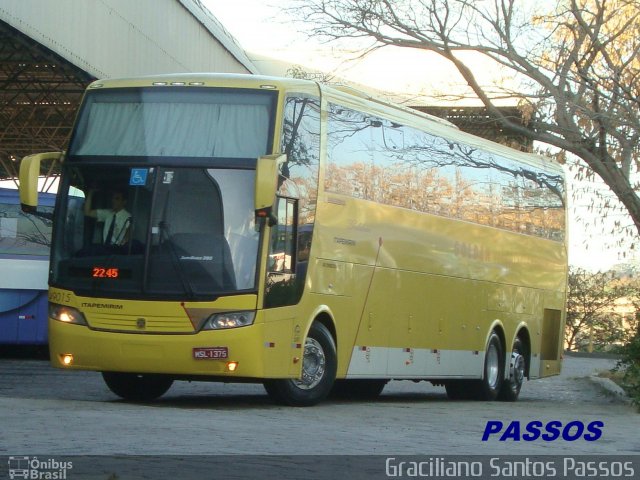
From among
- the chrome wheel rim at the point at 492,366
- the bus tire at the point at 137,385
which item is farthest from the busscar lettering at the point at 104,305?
the chrome wheel rim at the point at 492,366

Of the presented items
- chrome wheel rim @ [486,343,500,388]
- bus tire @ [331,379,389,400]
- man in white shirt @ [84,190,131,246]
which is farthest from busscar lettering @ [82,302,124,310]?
chrome wheel rim @ [486,343,500,388]

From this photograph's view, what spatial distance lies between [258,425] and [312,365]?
12.0ft

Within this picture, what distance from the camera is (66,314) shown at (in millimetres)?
15273

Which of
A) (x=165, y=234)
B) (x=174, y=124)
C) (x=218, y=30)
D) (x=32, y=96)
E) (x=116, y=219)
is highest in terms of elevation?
(x=218, y=30)

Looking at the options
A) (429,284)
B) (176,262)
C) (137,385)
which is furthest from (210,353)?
(429,284)

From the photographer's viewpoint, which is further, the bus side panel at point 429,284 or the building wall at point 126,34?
the building wall at point 126,34

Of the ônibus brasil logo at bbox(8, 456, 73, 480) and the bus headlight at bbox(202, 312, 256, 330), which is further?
the bus headlight at bbox(202, 312, 256, 330)

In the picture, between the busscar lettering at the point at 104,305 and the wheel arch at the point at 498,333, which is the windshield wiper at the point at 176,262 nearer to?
the busscar lettering at the point at 104,305

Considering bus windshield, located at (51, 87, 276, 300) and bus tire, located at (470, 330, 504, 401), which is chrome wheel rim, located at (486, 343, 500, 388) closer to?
bus tire, located at (470, 330, 504, 401)

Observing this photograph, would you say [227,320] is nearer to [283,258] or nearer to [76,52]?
[283,258]

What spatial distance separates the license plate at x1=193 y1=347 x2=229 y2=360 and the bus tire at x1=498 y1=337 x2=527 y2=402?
28.0 ft

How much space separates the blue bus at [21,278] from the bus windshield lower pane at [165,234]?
9.64 meters

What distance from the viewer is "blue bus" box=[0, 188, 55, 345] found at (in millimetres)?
24594

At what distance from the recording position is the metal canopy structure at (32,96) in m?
32.2
